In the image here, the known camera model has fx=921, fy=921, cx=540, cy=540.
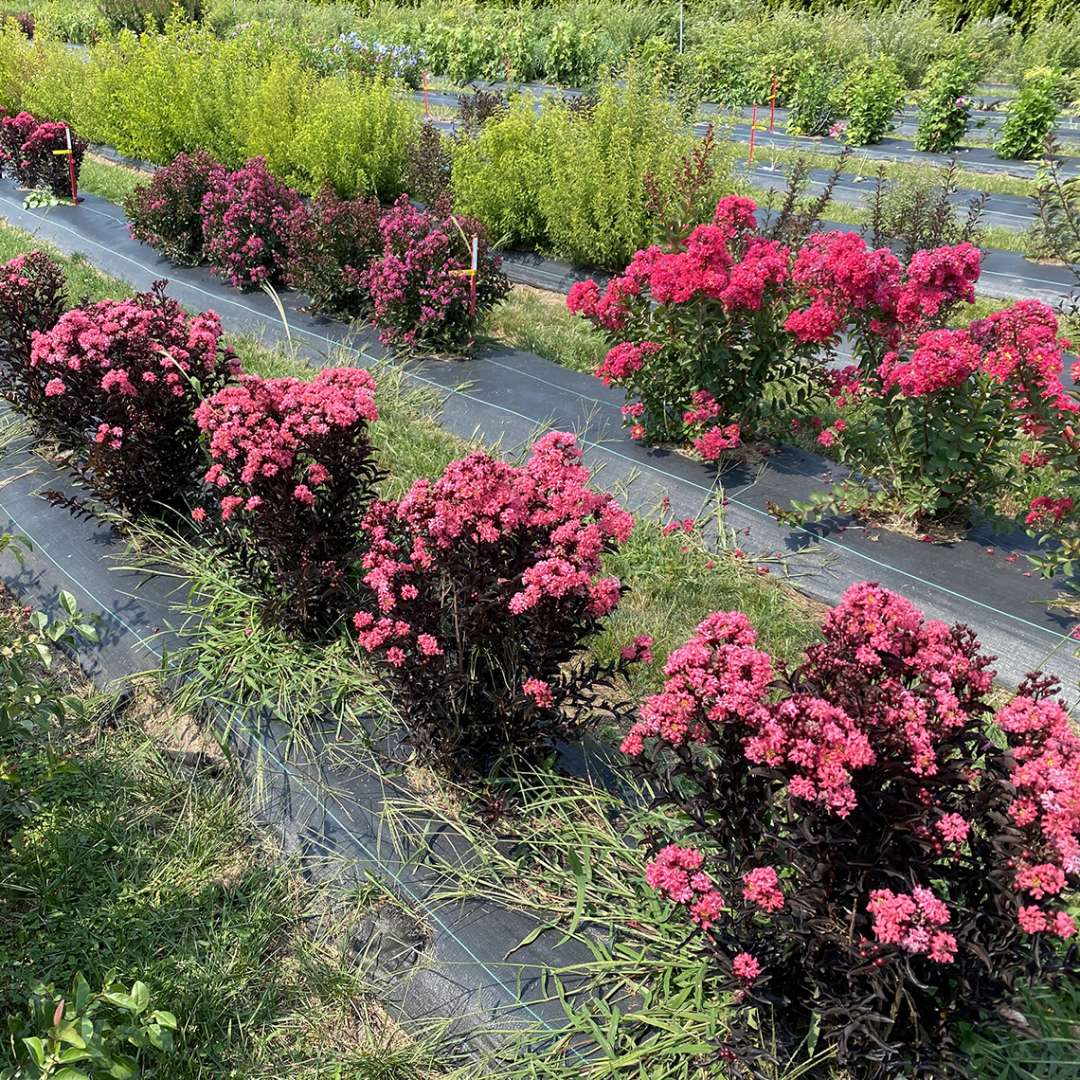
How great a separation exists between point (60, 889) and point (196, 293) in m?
5.59

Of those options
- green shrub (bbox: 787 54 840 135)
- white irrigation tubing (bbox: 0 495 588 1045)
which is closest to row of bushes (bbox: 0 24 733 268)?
white irrigation tubing (bbox: 0 495 588 1045)

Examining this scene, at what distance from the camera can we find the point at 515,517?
240cm

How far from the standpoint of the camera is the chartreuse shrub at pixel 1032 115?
10477 millimetres

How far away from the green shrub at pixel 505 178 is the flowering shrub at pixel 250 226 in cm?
154

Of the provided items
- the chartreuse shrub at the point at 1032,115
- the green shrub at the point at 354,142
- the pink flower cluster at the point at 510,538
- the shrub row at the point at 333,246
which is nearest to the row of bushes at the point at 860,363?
the shrub row at the point at 333,246

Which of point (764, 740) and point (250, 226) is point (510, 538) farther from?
point (250, 226)

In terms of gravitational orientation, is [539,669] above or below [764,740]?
below

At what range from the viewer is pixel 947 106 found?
11.8 meters

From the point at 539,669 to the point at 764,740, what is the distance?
0.89 meters

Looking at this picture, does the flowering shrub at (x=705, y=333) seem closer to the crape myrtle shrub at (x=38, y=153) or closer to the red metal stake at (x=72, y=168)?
the red metal stake at (x=72, y=168)

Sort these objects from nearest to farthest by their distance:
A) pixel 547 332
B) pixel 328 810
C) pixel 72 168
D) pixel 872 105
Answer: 1. pixel 328 810
2. pixel 547 332
3. pixel 72 168
4. pixel 872 105

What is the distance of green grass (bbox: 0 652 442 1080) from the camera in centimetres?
216

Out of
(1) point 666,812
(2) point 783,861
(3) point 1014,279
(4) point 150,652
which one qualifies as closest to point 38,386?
(4) point 150,652

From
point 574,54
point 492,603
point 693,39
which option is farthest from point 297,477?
point 693,39
